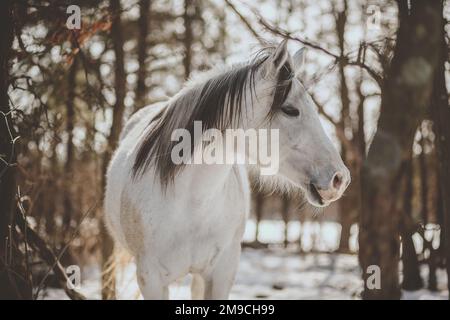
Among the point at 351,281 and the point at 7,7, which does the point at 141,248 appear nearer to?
the point at 7,7

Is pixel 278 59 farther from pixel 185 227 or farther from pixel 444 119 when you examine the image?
pixel 444 119

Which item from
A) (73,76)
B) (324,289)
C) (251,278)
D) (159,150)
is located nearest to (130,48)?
(73,76)

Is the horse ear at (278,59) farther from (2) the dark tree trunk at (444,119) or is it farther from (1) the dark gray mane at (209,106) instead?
(2) the dark tree trunk at (444,119)

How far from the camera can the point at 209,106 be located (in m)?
3.49

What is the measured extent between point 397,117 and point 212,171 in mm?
1247

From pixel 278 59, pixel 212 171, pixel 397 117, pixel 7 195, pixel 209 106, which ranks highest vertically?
pixel 278 59

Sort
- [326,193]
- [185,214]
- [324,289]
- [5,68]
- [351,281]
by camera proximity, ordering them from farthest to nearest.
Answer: [351,281] < [324,289] < [5,68] < [185,214] < [326,193]

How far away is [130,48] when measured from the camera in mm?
12789

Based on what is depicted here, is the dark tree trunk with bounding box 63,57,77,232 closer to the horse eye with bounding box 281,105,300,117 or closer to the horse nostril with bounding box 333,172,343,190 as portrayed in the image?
the horse eye with bounding box 281,105,300,117

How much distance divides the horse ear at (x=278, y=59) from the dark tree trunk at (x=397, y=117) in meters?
0.68

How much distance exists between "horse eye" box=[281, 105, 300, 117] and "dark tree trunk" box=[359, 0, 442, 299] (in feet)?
1.75

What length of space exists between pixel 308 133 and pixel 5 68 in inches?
101

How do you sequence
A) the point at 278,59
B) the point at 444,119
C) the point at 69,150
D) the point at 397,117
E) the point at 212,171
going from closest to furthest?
the point at 397,117 → the point at 278,59 → the point at 212,171 → the point at 444,119 → the point at 69,150

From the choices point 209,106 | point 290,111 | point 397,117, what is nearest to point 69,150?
point 209,106
